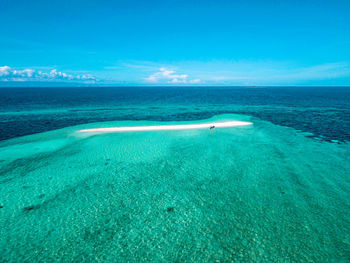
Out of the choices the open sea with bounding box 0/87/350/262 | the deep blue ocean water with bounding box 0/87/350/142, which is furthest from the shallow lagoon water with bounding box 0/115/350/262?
the deep blue ocean water with bounding box 0/87/350/142

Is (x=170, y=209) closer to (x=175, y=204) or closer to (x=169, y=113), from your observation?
(x=175, y=204)

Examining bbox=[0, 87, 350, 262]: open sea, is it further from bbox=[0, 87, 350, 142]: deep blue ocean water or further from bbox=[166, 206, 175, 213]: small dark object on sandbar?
bbox=[0, 87, 350, 142]: deep blue ocean water

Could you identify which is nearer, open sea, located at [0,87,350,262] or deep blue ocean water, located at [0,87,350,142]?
open sea, located at [0,87,350,262]

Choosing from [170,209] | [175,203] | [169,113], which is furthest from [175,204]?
[169,113]

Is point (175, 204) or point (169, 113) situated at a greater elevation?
point (175, 204)

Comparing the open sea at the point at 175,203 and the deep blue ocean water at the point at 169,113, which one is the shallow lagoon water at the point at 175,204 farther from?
the deep blue ocean water at the point at 169,113

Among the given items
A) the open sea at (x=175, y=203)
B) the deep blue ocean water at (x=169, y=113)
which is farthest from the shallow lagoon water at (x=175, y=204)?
the deep blue ocean water at (x=169, y=113)

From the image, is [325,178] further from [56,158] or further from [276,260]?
[56,158]

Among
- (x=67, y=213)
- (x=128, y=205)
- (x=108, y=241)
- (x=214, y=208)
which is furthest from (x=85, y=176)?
(x=214, y=208)

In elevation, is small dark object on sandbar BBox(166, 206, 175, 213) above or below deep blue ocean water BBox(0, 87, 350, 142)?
above
